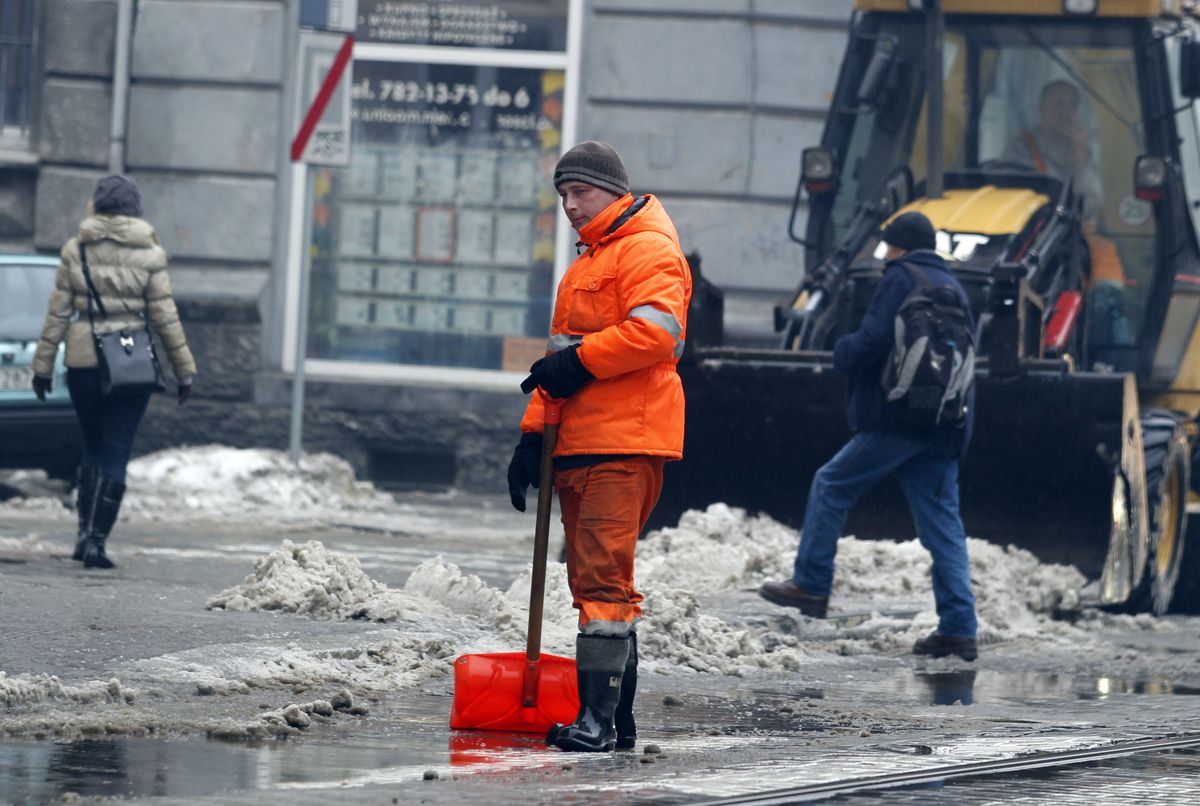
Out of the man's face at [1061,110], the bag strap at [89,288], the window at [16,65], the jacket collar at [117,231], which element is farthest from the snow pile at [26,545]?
the window at [16,65]

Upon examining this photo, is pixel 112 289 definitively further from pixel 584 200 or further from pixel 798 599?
pixel 584 200

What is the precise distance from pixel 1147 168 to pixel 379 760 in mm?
7006

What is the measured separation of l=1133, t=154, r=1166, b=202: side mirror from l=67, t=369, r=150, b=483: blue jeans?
5.05 metres

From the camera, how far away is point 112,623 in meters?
7.57

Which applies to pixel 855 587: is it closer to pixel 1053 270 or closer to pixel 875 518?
pixel 875 518

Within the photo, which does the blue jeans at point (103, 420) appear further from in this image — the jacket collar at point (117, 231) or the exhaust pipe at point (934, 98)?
the exhaust pipe at point (934, 98)

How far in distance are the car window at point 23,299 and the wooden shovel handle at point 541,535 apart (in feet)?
24.1

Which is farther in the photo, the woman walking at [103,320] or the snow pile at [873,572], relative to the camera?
the woman walking at [103,320]

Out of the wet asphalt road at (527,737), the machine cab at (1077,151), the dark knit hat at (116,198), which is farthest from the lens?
the machine cab at (1077,151)

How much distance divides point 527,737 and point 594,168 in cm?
155

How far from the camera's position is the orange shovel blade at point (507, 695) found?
602 cm

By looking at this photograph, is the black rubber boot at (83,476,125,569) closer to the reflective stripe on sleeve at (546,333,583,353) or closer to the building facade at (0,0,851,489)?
the reflective stripe on sleeve at (546,333,583,353)

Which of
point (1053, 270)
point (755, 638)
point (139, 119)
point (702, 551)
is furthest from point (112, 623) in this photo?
point (139, 119)

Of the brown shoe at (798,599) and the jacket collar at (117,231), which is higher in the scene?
the jacket collar at (117,231)
